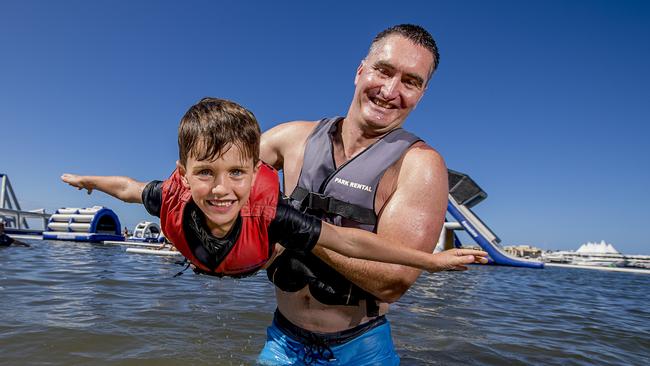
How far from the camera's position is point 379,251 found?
8.04ft

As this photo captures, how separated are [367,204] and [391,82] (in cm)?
85

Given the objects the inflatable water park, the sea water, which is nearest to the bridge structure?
the inflatable water park

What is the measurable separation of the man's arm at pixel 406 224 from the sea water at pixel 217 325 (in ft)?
5.98

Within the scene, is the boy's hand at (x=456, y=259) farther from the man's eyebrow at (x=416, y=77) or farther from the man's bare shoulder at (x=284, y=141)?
the man's bare shoulder at (x=284, y=141)

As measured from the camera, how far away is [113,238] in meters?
28.8

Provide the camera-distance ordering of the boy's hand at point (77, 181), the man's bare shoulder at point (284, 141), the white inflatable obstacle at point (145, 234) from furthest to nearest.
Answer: the white inflatable obstacle at point (145, 234) → the man's bare shoulder at point (284, 141) → the boy's hand at point (77, 181)

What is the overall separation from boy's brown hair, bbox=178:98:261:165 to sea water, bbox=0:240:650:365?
82.9 inches

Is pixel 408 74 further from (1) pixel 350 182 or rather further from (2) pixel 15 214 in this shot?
(2) pixel 15 214

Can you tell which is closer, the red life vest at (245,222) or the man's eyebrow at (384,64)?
the red life vest at (245,222)

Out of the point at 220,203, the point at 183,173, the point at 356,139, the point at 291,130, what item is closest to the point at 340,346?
the point at 220,203

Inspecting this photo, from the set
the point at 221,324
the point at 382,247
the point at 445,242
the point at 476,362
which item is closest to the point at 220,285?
the point at 221,324

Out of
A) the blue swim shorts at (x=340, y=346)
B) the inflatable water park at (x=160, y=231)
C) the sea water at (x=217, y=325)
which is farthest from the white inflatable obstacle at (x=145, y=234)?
the blue swim shorts at (x=340, y=346)

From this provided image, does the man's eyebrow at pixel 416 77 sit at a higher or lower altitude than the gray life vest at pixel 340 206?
higher

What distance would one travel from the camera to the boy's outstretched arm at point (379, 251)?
8.04 feet
